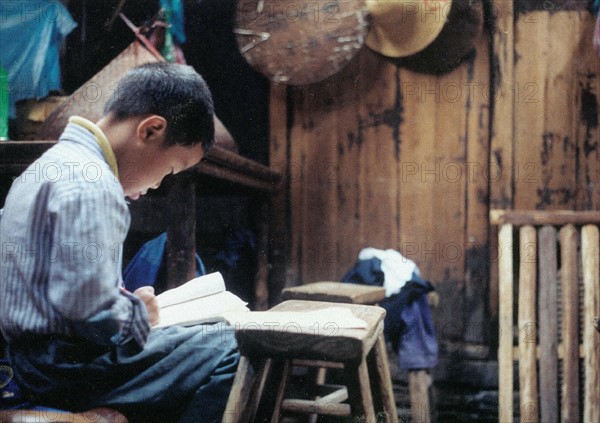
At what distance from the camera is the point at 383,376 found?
216cm

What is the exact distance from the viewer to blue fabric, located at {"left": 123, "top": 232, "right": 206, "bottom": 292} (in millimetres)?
2803

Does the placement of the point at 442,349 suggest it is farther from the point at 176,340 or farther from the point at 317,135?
the point at 176,340

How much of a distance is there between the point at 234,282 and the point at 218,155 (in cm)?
125

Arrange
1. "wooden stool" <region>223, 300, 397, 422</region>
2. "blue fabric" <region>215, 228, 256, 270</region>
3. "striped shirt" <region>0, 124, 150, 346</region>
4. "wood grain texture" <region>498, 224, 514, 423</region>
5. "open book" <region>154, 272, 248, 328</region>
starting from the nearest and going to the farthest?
"striped shirt" <region>0, 124, 150, 346</region> < "wooden stool" <region>223, 300, 397, 422</region> < "open book" <region>154, 272, 248, 328</region> < "wood grain texture" <region>498, 224, 514, 423</region> < "blue fabric" <region>215, 228, 256, 270</region>

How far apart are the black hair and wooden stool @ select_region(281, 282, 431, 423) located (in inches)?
51.7

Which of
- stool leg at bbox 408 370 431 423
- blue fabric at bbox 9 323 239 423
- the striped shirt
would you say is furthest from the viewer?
Answer: stool leg at bbox 408 370 431 423

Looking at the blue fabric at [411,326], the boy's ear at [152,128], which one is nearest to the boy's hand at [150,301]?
the boy's ear at [152,128]

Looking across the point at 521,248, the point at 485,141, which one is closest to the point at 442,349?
the point at 521,248

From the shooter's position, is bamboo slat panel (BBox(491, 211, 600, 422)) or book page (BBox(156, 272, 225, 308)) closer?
book page (BBox(156, 272, 225, 308))

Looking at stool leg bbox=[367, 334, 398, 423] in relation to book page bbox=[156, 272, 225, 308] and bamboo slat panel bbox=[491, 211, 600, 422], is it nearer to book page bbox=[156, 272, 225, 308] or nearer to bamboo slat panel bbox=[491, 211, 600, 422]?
book page bbox=[156, 272, 225, 308]

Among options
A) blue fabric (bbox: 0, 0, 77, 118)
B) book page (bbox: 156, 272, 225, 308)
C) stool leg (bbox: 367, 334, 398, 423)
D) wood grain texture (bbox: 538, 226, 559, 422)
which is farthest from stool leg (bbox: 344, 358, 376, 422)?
blue fabric (bbox: 0, 0, 77, 118)

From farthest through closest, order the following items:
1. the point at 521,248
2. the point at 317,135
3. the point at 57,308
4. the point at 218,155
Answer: the point at 317,135 → the point at 521,248 → the point at 218,155 → the point at 57,308

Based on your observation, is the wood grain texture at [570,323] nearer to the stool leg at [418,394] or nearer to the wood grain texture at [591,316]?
the wood grain texture at [591,316]

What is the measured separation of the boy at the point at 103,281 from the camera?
135 cm
